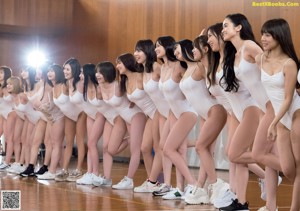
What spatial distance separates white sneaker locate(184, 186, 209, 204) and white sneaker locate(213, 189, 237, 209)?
2.31 ft

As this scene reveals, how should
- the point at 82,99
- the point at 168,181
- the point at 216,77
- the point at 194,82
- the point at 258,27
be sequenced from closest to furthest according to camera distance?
the point at 216,77 < the point at 194,82 < the point at 168,181 < the point at 82,99 < the point at 258,27

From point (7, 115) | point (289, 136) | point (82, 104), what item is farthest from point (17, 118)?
point (289, 136)

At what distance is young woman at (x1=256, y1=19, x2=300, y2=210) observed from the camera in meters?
4.88

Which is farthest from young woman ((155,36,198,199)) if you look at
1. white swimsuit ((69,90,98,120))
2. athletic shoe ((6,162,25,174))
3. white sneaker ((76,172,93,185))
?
athletic shoe ((6,162,25,174))

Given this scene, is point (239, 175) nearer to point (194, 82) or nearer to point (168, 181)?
point (194, 82)

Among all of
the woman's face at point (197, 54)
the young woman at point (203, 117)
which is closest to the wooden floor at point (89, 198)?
the young woman at point (203, 117)

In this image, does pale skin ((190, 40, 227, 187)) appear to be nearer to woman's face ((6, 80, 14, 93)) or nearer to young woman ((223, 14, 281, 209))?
young woman ((223, 14, 281, 209))

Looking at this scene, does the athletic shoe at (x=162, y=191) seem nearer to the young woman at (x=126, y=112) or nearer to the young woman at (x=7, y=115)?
the young woman at (x=126, y=112)

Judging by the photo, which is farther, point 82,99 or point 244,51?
point 82,99

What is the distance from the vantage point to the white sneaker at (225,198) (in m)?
5.63

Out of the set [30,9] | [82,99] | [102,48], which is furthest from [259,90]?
[30,9]

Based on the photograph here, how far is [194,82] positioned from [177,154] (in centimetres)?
86

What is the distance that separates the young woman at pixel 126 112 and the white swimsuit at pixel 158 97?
62cm

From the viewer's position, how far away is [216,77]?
5977mm
